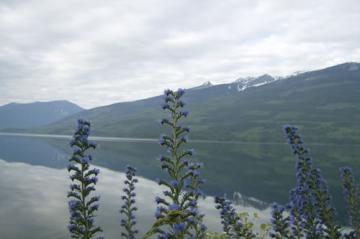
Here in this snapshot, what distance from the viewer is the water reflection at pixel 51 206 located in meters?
44.1

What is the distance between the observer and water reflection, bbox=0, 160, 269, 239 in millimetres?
44062

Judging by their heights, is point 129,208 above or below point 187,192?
below

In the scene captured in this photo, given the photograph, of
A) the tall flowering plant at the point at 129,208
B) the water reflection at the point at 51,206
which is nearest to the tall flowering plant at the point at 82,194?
the tall flowering plant at the point at 129,208

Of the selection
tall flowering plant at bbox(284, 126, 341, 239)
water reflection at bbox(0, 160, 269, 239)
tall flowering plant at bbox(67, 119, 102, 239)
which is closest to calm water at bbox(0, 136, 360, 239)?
water reflection at bbox(0, 160, 269, 239)

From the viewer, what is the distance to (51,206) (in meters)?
57.6

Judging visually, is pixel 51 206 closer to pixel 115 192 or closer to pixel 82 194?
pixel 115 192

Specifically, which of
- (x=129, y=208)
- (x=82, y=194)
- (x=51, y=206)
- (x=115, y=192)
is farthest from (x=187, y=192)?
(x=115, y=192)

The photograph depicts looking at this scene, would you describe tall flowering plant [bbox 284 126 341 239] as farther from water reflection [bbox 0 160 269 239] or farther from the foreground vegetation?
water reflection [bbox 0 160 269 239]

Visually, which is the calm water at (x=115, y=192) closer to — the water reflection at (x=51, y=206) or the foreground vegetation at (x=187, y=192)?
the water reflection at (x=51, y=206)

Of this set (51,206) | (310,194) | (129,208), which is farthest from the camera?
(51,206)

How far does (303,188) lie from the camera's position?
12.4 metres

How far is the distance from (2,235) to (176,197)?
39.4 m

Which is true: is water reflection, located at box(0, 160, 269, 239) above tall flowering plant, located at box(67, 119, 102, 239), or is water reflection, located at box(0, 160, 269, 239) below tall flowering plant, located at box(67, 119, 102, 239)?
below

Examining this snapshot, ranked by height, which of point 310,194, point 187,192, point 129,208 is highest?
point 187,192
